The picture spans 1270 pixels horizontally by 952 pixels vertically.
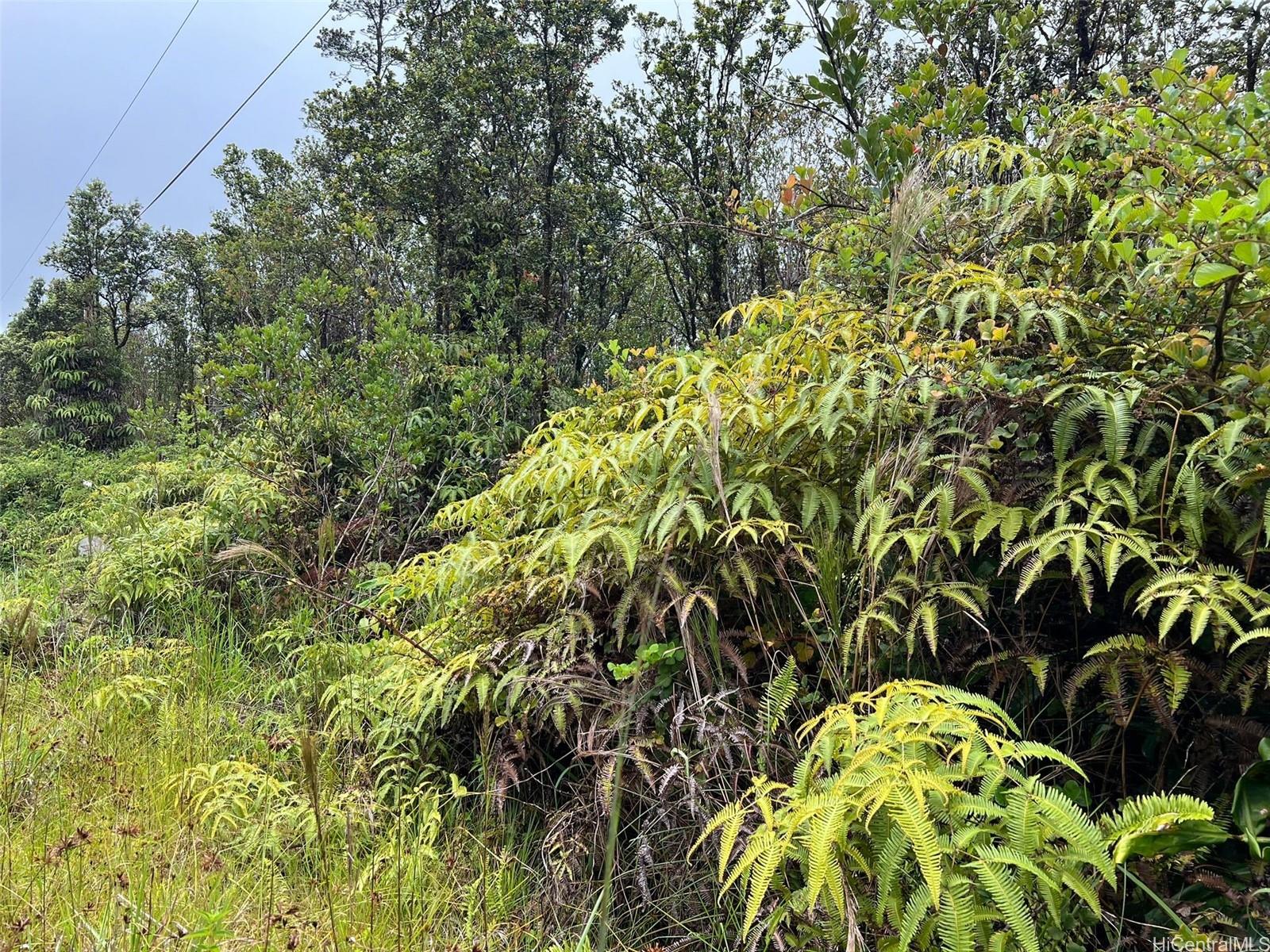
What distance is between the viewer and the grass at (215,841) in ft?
5.62

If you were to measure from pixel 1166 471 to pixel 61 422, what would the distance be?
1489 cm

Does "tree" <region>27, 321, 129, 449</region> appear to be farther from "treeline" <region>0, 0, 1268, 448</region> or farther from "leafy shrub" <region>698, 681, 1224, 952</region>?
"leafy shrub" <region>698, 681, 1224, 952</region>

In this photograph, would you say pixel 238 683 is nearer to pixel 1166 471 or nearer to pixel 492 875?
pixel 492 875

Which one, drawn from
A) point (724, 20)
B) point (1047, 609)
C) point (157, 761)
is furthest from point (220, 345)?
point (1047, 609)

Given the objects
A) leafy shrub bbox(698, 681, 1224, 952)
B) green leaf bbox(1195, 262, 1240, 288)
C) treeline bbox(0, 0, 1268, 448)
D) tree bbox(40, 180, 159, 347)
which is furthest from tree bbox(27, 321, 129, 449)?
green leaf bbox(1195, 262, 1240, 288)

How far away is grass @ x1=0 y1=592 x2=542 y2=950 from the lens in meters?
1.71

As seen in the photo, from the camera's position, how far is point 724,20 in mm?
5750

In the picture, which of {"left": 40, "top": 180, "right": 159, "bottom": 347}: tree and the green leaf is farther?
{"left": 40, "top": 180, "right": 159, "bottom": 347}: tree

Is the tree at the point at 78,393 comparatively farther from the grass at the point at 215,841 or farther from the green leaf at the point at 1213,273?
the green leaf at the point at 1213,273

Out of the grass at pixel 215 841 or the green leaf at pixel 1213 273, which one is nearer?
the green leaf at pixel 1213 273

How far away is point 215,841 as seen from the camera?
7.26 feet

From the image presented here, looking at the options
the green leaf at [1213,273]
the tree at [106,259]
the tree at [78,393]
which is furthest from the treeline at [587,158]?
the tree at [106,259]

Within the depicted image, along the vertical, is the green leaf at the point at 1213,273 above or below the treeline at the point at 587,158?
below

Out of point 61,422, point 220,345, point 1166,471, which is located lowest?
point 1166,471
